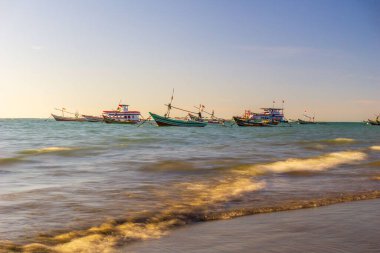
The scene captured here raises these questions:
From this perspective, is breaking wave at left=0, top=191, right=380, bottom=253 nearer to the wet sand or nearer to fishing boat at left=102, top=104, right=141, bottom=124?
the wet sand

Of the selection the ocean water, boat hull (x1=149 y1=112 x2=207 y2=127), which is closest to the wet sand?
the ocean water

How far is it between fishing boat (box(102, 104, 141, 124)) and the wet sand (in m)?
119

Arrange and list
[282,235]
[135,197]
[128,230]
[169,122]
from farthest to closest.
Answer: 1. [169,122]
2. [135,197]
3. [128,230]
4. [282,235]

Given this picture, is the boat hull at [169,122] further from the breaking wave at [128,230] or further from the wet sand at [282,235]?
the wet sand at [282,235]

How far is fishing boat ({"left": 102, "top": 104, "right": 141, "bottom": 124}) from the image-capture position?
123 meters

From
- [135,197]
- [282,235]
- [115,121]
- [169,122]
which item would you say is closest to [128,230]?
[282,235]

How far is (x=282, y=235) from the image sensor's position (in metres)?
4.67

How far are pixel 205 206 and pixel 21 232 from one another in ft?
10.1

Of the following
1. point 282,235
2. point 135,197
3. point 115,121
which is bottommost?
point 135,197

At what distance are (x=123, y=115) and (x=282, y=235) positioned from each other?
125117 mm

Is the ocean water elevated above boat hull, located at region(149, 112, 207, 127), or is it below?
below

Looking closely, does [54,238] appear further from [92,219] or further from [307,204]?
[307,204]

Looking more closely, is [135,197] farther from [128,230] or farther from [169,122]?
[169,122]

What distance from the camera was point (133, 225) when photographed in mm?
5281
